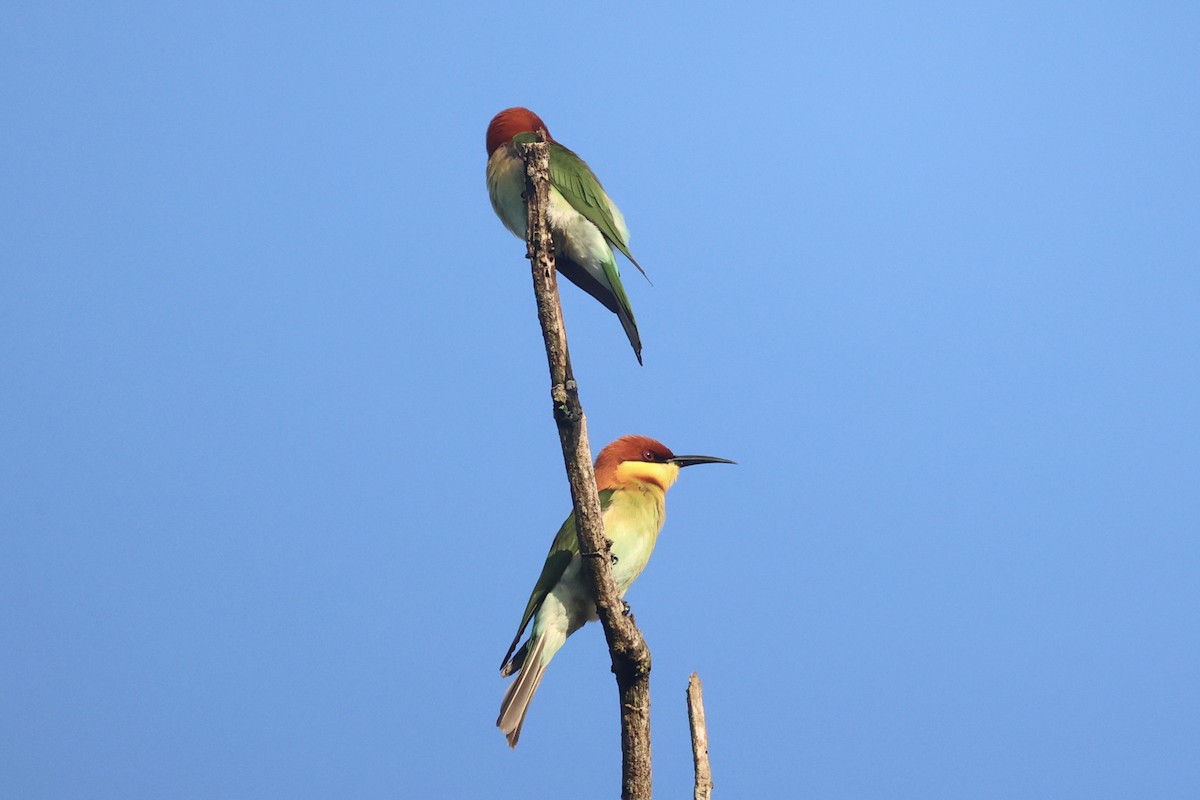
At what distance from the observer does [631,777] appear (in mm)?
3010

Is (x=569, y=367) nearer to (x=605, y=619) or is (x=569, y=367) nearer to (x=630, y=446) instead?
(x=605, y=619)

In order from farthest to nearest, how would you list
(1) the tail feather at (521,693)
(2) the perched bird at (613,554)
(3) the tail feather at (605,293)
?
(3) the tail feather at (605,293) < (2) the perched bird at (613,554) < (1) the tail feather at (521,693)

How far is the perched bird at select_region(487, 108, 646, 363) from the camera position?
4.48m

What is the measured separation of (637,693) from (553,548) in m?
0.79

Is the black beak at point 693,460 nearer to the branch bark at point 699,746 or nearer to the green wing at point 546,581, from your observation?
the green wing at point 546,581

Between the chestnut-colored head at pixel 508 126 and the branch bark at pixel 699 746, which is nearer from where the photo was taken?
the branch bark at pixel 699 746

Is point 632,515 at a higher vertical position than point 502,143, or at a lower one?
lower

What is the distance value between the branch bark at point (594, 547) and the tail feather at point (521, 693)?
459mm

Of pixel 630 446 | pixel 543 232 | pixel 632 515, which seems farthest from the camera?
pixel 630 446

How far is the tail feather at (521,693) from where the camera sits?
3.43 m

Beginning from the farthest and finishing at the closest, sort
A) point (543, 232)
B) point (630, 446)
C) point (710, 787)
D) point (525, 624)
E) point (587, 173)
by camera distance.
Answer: point (587, 173), point (630, 446), point (525, 624), point (543, 232), point (710, 787)

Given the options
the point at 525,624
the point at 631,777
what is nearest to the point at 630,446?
the point at 525,624

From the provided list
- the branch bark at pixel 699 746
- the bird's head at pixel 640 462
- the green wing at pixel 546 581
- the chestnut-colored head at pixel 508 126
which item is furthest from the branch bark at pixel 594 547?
the chestnut-colored head at pixel 508 126

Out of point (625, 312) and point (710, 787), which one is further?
point (625, 312)
